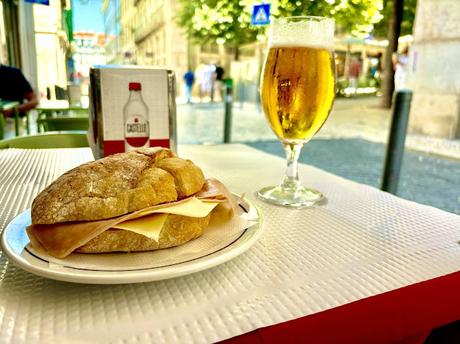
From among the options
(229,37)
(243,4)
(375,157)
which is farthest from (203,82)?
(375,157)

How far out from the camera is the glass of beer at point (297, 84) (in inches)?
30.6

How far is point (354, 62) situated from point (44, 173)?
16.5 m

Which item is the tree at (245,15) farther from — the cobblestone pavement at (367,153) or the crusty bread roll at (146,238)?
the crusty bread roll at (146,238)

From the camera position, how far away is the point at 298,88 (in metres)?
0.79

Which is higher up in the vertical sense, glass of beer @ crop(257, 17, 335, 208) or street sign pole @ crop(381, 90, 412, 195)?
glass of beer @ crop(257, 17, 335, 208)

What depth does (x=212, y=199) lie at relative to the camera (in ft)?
1.78

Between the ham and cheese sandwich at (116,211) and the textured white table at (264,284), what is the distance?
47mm

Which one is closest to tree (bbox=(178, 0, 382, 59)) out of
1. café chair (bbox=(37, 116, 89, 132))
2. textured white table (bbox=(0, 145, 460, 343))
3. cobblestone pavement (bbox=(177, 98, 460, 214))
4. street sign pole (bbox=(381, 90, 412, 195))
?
cobblestone pavement (bbox=(177, 98, 460, 214))

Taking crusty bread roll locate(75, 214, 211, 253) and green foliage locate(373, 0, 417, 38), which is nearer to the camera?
crusty bread roll locate(75, 214, 211, 253)

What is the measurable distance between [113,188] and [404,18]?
12.8 meters

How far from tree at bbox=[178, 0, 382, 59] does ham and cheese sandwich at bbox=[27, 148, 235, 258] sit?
7.62m

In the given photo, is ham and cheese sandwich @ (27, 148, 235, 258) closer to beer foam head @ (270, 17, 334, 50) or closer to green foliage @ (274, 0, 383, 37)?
beer foam head @ (270, 17, 334, 50)

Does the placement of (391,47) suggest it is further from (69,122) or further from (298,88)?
(298,88)

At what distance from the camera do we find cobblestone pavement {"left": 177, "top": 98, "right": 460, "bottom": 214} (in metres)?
3.37
